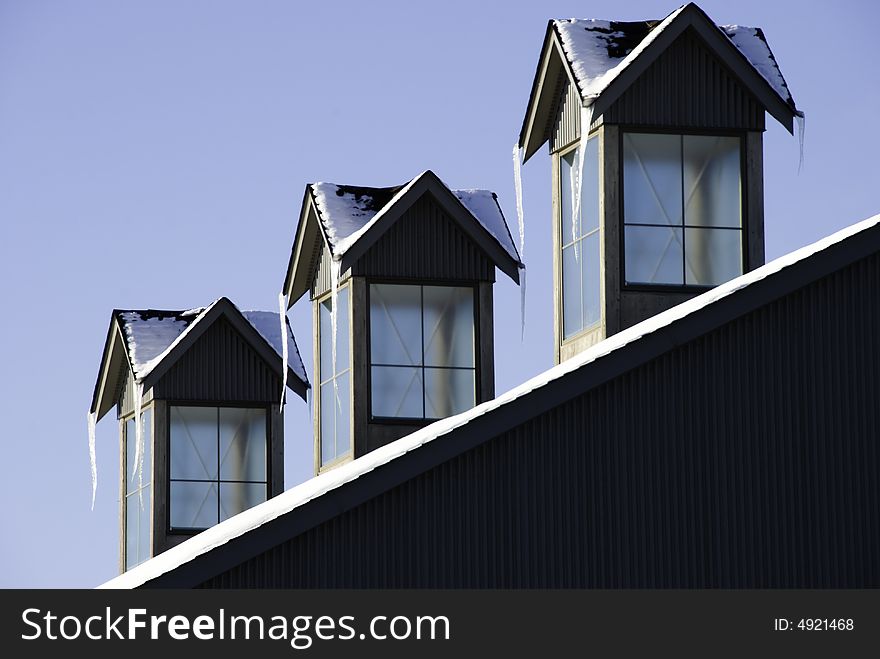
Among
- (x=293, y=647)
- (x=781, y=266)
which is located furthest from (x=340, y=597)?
(x=781, y=266)

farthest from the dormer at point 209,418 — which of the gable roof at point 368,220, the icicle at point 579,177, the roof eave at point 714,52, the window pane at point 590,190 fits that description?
the roof eave at point 714,52

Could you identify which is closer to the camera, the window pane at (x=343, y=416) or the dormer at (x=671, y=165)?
the dormer at (x=671, y=165)

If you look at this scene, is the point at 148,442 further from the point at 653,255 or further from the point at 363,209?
the point at 653,255

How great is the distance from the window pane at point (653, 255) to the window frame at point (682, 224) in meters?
0.09

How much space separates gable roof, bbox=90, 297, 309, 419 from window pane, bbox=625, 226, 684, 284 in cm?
775

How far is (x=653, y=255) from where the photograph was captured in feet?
65.9

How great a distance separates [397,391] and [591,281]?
3.34 metres

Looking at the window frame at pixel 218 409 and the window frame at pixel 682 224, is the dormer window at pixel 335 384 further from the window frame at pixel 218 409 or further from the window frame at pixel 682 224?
the window frame at pixel 682 224

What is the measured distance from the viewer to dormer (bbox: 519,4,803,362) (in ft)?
65.8

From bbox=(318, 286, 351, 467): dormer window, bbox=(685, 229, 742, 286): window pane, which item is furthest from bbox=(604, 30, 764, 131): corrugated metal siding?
bbox=(318, 286, 351, 467): dormer window

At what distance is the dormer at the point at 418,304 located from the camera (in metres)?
22.7

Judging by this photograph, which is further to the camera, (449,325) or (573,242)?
(449,325)

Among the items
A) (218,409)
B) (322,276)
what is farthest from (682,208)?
(218,409)

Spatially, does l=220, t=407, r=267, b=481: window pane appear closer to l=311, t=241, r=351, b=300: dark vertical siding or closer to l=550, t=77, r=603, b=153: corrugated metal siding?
l=311, t=241, r=351, b=300: dark vertical siding
